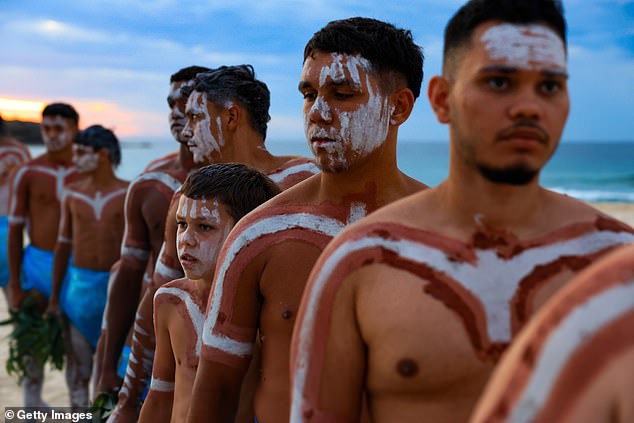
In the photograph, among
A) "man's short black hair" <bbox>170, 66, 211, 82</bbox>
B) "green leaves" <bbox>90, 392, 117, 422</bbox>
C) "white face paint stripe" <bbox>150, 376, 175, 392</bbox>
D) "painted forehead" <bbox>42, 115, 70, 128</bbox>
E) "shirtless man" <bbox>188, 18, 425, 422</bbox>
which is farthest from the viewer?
"painted forehead" <bbox>42, 115, 70, 128</bbox>

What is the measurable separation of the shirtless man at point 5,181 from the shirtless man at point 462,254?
24.8ft

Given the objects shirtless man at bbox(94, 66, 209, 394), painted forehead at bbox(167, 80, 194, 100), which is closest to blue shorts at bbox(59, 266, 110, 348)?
shirtless man at bbox(94, 66, 209, 394)

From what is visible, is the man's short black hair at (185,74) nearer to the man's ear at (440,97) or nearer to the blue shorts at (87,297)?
the blue shorts at (87,297)

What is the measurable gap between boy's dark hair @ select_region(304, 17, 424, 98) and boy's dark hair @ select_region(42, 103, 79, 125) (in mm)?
5632

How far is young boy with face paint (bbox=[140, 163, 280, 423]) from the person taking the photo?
10.6 feet

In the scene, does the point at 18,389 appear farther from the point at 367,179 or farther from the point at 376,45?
the point at 376,45

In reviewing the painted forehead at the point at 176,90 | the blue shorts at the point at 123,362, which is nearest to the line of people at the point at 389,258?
the painted forehead at the point at 176,90

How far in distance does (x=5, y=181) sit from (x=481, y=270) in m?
8.10

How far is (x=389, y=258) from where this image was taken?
2.03 m

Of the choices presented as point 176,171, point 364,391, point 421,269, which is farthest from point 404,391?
point 176,171

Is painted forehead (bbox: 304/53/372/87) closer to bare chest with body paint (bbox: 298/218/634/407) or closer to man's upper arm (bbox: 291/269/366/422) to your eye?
bare chest with body paint (bbox: 298/218/634/407)

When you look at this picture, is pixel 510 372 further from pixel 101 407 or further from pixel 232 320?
pixel 101 407

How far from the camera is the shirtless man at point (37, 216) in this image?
24.7 feet

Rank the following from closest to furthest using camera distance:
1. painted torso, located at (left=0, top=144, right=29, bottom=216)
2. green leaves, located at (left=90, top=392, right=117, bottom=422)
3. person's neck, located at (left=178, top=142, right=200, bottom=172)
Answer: green leaves, located at (left=90, top=392, right=117, bottom=422) < person's neck, located at (left=178, top=142, right=200, bottom=172) < painted torso, located at (left=0, top=144, right=29, bottom=216)
